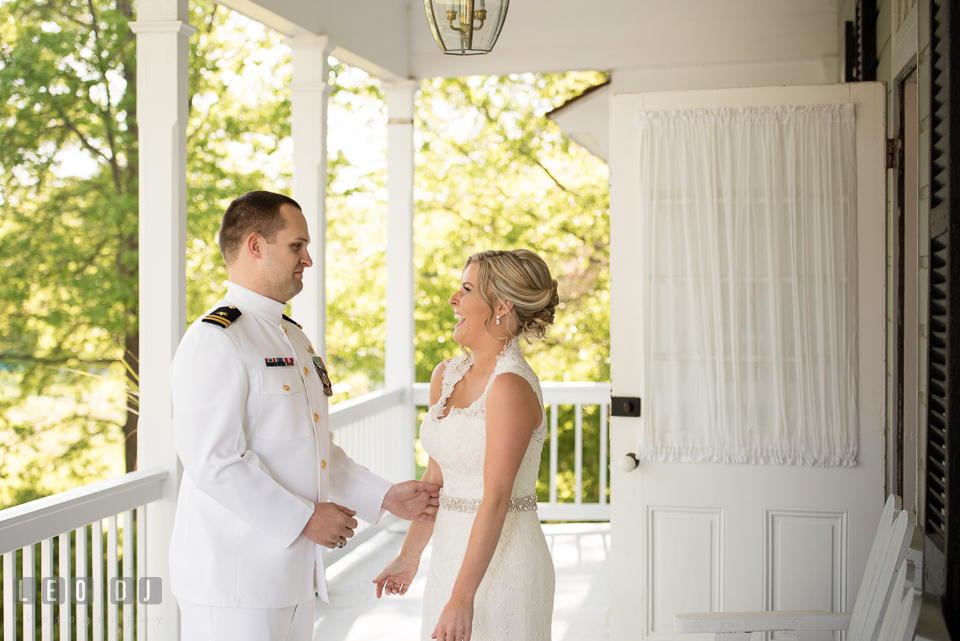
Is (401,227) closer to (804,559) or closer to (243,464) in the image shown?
(804,559)

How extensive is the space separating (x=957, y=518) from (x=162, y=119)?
2.78 meters

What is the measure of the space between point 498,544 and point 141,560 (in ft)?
5.56

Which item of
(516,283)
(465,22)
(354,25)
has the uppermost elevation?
(354,25)

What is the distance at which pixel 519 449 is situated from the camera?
1.90 m

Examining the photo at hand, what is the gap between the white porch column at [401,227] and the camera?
18.1 ft

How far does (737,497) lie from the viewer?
9.95 feet

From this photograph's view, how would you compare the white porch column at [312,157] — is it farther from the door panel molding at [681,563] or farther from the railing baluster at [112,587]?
the door panel molding at [681,563]

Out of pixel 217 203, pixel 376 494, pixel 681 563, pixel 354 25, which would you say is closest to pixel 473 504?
pixel 376 494

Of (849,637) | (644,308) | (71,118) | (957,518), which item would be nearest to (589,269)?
(71,118)

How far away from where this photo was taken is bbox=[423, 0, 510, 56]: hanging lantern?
1898mm

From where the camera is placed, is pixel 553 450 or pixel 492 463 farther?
pixel 553 450

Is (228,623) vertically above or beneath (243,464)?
beneath

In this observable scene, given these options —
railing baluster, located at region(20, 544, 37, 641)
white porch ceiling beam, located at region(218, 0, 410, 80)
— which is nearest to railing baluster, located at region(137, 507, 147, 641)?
railing baluster, located at region(20, 544, 37, 641)

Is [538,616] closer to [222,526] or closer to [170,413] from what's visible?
[222,526]
